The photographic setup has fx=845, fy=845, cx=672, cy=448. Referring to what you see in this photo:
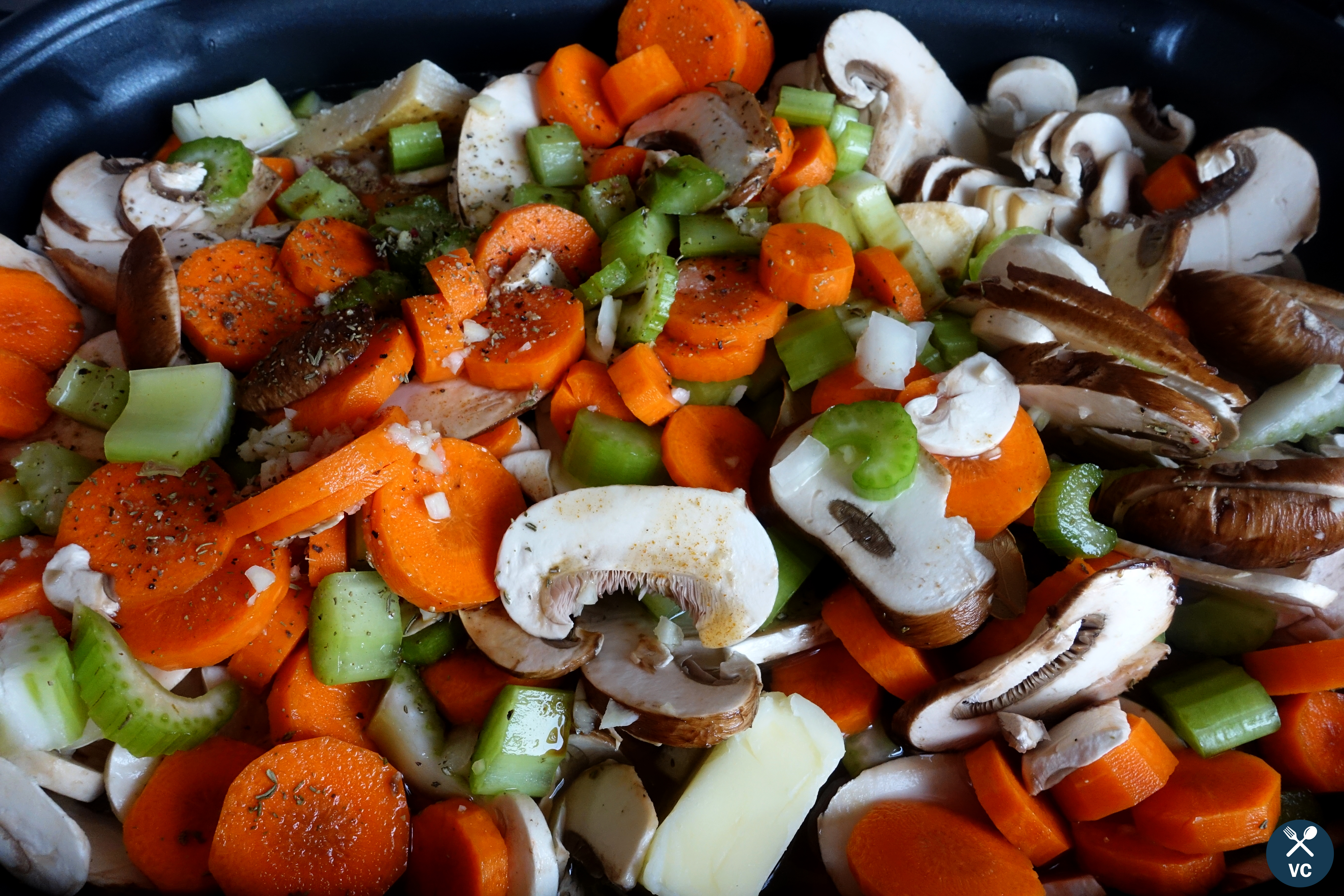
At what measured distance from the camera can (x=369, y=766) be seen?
1751 millimetres

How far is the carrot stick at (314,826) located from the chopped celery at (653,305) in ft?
3.51

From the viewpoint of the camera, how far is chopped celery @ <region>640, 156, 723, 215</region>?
209cm

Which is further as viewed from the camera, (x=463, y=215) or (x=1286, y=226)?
(x=1286, y=226)

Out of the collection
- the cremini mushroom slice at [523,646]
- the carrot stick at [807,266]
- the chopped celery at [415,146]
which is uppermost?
the chopped celery at [415,146]

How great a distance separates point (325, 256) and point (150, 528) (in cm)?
76

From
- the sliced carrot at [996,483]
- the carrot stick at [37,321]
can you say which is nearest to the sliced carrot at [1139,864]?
the sliced carrot at [996,483]

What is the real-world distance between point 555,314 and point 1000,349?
42.1 inches

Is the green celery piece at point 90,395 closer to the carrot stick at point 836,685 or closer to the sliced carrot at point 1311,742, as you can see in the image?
the carrot stick at point 836,685

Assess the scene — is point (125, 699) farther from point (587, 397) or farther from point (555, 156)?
point (555, 156)

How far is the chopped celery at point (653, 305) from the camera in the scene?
6.22 ft

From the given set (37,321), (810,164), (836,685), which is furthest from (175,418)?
(810,164)

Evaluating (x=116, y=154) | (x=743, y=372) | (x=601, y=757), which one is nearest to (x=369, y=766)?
(x=601, y=757)

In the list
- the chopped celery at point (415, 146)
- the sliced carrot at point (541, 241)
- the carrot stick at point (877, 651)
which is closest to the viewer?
the carrot stick at point (877, 651)

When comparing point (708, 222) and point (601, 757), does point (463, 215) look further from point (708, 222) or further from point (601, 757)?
point (601, 757)
